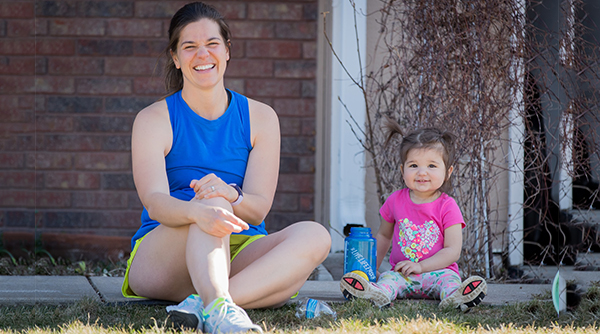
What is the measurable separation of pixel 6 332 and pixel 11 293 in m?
0.65

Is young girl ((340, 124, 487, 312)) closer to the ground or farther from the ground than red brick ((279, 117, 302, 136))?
closer to the ground

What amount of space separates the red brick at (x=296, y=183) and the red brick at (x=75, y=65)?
149 centimetres

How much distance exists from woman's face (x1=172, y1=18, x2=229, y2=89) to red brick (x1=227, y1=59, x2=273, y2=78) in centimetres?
201

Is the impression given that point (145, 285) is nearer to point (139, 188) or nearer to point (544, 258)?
point (139, 188)

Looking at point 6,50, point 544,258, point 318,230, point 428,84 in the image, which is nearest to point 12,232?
point 6,50

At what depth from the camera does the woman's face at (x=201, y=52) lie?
2.30m

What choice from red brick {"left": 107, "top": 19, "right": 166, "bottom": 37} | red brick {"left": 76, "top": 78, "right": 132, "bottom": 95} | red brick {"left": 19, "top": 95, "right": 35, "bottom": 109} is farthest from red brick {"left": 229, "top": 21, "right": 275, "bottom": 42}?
red brick {"left": 19, "top": 95, "right": 35, "bottom": 109}

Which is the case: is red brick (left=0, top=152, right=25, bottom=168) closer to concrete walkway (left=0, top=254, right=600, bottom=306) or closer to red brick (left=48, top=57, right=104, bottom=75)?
red brick (left=48, top=57, right=104, bottom=75)

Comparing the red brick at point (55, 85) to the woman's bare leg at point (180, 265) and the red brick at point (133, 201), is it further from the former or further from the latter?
the woman's bare leg at point (180, 265)

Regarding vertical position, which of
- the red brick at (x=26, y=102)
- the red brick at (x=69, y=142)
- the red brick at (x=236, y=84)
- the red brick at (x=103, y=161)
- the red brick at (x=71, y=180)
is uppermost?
the red brick at (x=236, y=84)

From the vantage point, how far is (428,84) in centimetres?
317

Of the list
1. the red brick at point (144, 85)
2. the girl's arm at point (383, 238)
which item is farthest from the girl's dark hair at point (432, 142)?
the red brick at point (144, 85)

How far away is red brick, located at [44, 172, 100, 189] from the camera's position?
4.30 m

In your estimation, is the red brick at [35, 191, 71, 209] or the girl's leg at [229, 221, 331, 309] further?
the red brick at [35, 191, 71, 209]
